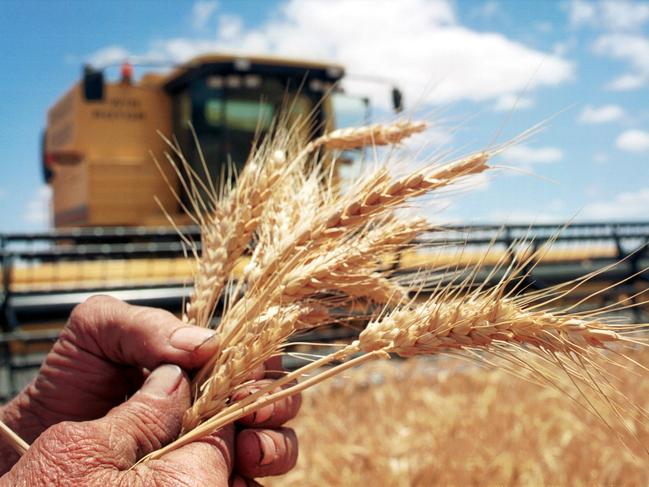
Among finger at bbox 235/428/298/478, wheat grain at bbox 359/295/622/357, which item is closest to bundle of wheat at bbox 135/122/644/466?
wheat grain at bbox 359/295/622/357

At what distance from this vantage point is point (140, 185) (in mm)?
9055

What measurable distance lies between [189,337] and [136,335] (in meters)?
0.15

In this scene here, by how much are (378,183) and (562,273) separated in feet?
16.9

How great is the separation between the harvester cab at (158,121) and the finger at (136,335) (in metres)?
5.71

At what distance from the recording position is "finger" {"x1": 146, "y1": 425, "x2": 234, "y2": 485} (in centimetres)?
83

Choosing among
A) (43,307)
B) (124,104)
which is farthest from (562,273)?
(124,104)

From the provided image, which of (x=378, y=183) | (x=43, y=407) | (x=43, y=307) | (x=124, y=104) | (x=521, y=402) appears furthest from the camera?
(x=124, y=104)

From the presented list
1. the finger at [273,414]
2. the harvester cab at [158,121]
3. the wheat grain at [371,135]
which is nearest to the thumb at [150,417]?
the finger at [273,414]

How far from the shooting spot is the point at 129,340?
1.13 m

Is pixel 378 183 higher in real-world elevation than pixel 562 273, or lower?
higher

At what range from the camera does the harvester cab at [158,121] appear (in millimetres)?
7754

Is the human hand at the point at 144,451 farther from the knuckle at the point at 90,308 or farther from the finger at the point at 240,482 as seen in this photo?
the knuckle at the point at 90,308

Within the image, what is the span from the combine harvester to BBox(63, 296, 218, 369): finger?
2.90 metres

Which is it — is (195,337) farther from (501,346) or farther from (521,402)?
(521,402)
